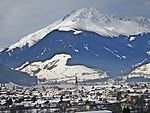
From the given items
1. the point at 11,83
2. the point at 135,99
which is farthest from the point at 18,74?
the point at 135,99

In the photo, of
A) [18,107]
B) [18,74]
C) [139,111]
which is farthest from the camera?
[18,74]

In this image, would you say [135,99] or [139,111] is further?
[135,99]

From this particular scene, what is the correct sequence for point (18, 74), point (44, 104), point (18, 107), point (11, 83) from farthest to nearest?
point (18, 74) < point (11, 83) < point (44, 104) < point (18, 107)

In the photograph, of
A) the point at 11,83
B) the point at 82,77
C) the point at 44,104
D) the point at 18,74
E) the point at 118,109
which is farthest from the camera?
the point at 82,77

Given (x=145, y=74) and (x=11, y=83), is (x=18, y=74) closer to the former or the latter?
(x=11, y=83)

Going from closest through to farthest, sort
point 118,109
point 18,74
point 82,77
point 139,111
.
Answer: point 139,111 → point 118,109 → point 18,74 → point 82,77

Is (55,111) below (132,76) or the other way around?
below

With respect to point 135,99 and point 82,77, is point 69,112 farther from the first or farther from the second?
point 82,77

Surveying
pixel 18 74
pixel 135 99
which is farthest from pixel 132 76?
pixel 135 99

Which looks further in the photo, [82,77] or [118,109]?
[82,77]
